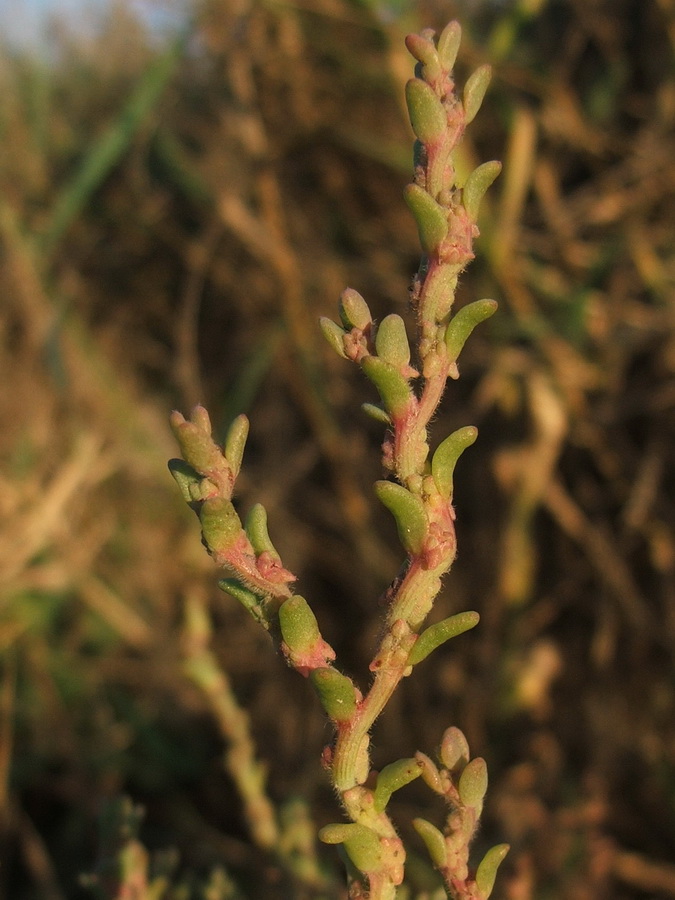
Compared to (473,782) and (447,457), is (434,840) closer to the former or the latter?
(473,782)

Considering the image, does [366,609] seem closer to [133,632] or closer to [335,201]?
[133,632]

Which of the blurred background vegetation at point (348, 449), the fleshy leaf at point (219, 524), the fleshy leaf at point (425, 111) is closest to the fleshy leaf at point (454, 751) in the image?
the fleshy leaf at point (219, 524)

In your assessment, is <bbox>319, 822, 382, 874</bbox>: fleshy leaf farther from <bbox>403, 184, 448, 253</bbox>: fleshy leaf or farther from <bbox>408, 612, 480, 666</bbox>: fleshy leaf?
<bbox>403, 184, 448, 253</bbox>: fleshy leaf

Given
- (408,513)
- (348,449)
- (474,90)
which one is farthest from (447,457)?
(348,449)

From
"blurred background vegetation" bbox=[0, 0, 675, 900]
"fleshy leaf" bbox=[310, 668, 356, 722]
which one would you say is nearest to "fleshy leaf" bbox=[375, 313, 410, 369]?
"fleshy leaf" bbox=[310, 668, 356, 722]

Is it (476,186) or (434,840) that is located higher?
(476,186)

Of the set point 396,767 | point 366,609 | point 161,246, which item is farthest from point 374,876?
point 161,246
